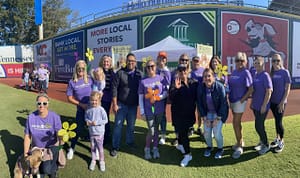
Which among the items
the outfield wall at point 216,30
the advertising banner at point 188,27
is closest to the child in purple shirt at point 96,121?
the outfield wall at point 216,30

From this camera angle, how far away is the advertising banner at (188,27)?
18.1 metres

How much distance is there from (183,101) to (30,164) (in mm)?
2700

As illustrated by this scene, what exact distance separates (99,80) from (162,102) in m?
1.26

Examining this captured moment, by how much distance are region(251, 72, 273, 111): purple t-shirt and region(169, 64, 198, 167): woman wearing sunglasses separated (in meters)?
1.05

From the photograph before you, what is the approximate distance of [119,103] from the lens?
5.68m

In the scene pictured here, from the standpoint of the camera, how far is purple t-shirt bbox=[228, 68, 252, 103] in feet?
17.1

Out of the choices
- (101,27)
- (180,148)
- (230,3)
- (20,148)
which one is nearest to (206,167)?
(180,148)

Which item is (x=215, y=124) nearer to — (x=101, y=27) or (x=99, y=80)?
(x=99, y=80)

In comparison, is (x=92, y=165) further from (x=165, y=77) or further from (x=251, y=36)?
(x=251, y=36)

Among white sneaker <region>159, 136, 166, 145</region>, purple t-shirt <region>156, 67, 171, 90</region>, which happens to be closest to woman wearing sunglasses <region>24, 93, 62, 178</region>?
purple t-shirt <region>156, 67, 171, 90</region>

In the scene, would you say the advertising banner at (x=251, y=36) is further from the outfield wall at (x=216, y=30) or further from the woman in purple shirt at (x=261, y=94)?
the woman in purple shirt at (x=261, y=94)

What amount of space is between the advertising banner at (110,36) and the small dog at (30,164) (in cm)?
1493

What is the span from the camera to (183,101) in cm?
525

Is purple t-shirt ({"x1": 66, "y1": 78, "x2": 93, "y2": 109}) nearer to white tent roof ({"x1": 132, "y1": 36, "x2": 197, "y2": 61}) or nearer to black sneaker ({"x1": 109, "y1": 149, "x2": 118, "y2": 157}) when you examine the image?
black sneaker ({"x1": 109, "y1": 149, "x2": 118, "y2": 157})
